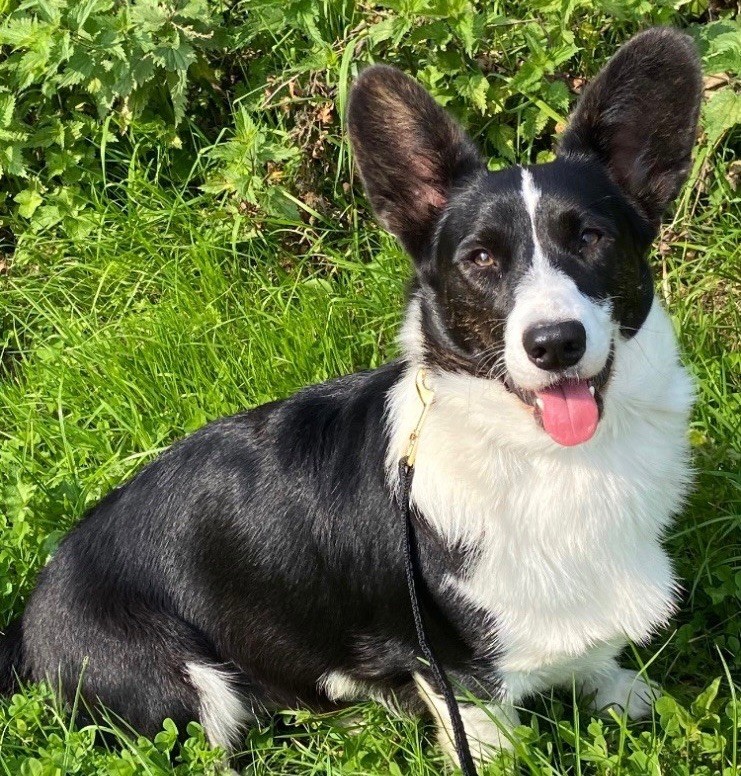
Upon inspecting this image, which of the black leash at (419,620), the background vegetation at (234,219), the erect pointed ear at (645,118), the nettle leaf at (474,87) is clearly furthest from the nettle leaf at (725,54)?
the black leash at (419,620)

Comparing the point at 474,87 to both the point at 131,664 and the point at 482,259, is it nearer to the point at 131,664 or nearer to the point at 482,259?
the point at 482,259

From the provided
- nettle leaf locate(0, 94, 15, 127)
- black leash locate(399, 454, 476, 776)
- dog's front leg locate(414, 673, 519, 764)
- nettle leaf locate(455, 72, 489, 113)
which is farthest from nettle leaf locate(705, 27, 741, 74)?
nettle leaf locate(0, 94, 15, 127)

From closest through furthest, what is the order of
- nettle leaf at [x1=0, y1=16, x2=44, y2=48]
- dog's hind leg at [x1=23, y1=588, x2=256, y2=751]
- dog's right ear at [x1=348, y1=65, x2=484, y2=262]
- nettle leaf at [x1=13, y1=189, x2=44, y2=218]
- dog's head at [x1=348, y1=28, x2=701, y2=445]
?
1. dog's head at [x1=348, y1=28, x2=701, y2=445]
2. dog's right ear at [x1=348, y1=65, x2=484, y2=262]
3. dog's hind leg at [x1=23, y1=588, x2=256, y2=751]
4. nettle leaf at [x1=0, y1=16, x2=44, y2=48]
5. nettle leaf at [x1=13, y1=189, x2=44, y2=218]

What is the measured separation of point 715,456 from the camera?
10.1 ft

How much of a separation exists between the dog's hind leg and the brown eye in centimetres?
126

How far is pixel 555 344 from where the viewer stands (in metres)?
2.01

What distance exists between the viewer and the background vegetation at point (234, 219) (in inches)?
134

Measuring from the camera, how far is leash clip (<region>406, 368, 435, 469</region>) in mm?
2344

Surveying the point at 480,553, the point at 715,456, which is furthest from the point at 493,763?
the point at 715,456

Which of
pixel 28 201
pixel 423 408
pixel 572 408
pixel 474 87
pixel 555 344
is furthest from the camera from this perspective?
pixel 28 201

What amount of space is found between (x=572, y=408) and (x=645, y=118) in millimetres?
739

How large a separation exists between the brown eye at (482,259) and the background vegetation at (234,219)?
3.87ft

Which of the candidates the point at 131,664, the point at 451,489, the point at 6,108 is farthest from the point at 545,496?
the point at 6,108

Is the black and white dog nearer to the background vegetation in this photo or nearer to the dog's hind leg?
the dog's hind leg
